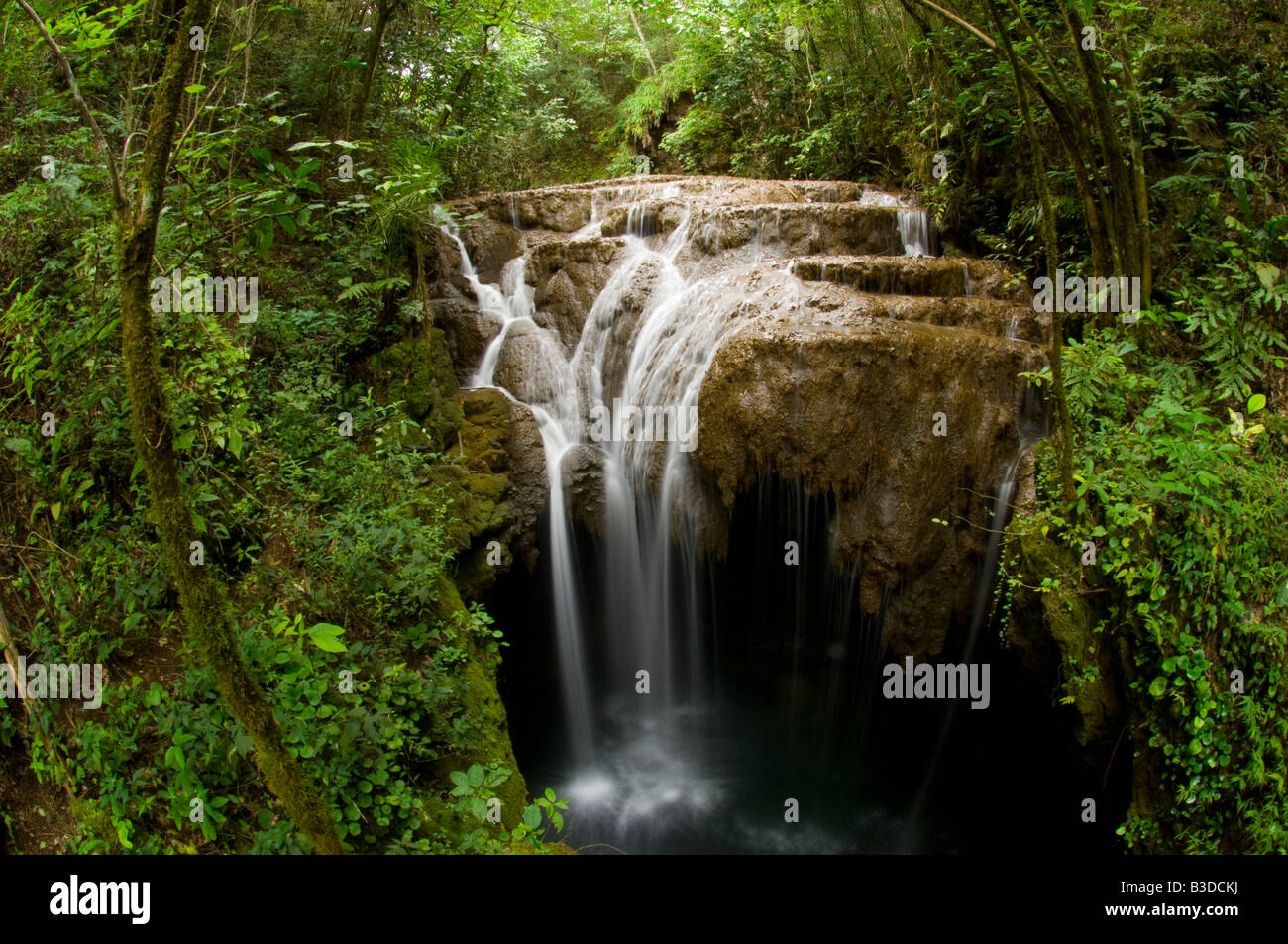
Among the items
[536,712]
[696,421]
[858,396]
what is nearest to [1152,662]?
[858,396]

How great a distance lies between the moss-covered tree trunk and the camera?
98.0 inches

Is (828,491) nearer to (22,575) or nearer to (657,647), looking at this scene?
(657,647)

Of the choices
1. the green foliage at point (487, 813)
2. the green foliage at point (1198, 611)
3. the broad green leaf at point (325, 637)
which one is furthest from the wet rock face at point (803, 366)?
the broad green leaf at point (325, 637)

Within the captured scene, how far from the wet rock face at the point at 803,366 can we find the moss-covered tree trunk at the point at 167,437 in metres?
4.21

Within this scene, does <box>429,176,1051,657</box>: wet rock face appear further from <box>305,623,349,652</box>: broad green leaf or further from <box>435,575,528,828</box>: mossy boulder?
<box>305,623,349,652</box>: broad green leaf

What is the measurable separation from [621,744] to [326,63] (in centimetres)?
861

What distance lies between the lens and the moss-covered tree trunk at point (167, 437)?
8.17ft

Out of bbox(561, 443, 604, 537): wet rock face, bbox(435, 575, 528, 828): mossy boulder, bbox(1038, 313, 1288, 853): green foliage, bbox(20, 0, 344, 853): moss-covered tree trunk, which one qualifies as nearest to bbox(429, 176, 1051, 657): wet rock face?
bbox(561, 443, 604, 537): wet rock face

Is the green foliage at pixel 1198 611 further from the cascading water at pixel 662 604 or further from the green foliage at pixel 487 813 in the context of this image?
the green foliage at pixel 487 813

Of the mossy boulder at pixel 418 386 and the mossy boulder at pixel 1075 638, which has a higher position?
the mossy boulder at pixel 418 386

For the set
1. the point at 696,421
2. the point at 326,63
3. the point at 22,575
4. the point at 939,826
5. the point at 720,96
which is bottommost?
the point at 939,826

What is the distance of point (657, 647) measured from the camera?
7141 mm

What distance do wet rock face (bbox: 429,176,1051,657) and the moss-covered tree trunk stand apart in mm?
4213

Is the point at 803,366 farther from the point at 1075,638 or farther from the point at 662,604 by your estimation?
the point at 1075,638
